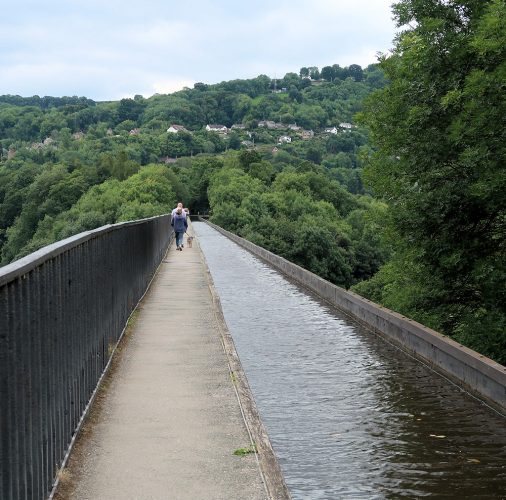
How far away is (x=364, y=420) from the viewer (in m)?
10.0

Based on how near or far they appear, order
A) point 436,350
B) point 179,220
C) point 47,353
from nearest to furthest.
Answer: point 47,353 < point 436,350 < point 179,220

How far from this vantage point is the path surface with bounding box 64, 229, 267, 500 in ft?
18.6

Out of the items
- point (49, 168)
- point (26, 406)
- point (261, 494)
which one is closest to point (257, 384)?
point (261, 494)

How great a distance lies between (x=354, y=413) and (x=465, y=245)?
8.98m

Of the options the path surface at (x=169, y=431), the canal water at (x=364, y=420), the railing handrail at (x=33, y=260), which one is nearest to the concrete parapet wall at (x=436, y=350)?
the canal water at (x=364, y=420)

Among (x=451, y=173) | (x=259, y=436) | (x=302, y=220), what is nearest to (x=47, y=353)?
(x=259, y=436)

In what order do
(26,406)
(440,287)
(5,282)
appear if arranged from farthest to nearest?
(440,287), (26,406), (5,282)

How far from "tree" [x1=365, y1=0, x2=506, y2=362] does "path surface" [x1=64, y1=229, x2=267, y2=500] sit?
22.9 feet

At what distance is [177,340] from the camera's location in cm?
1181

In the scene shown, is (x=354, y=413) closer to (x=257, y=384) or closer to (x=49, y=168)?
(x=257, y=384)

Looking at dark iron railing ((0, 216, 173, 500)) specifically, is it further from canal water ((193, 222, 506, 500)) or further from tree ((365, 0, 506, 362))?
tree ((365, 0, 506, 362))

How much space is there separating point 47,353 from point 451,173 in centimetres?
1369

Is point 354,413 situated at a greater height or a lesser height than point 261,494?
lesser

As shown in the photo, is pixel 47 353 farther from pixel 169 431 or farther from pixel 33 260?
pixel 169 431
